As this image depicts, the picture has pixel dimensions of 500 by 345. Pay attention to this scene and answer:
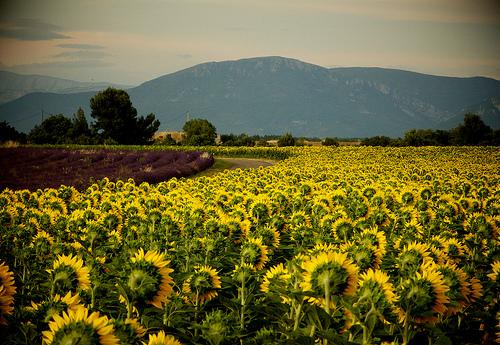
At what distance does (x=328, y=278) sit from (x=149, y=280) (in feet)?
3.55

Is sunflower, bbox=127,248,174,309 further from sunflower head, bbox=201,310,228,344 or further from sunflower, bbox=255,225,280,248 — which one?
sunflower, bbox=255,225,280,248

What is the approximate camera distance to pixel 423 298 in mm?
2719

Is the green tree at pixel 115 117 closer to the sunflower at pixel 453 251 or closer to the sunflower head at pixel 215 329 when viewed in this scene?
the sunflower at pixel 453 251

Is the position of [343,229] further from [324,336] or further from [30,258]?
[30,258]

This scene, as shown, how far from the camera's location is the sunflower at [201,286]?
361cm

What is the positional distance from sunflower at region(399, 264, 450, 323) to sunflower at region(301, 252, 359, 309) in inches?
13.2

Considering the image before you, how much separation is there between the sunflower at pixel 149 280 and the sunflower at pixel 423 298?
1.49 m

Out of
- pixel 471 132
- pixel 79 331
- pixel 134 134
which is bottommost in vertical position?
pixel 79 331

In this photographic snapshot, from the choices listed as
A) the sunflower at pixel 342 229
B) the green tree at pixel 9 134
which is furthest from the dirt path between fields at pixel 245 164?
the green tree at pixel 9 134

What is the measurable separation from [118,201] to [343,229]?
460 cm

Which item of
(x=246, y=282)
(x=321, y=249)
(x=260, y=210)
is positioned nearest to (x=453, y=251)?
(x=321, y=249)

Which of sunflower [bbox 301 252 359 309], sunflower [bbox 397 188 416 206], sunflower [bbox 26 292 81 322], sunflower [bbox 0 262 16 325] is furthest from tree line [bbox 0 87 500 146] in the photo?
sunflower [bbox 0 262 16 325]

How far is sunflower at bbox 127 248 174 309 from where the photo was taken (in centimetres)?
264

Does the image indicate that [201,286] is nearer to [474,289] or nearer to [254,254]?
[254,254]
